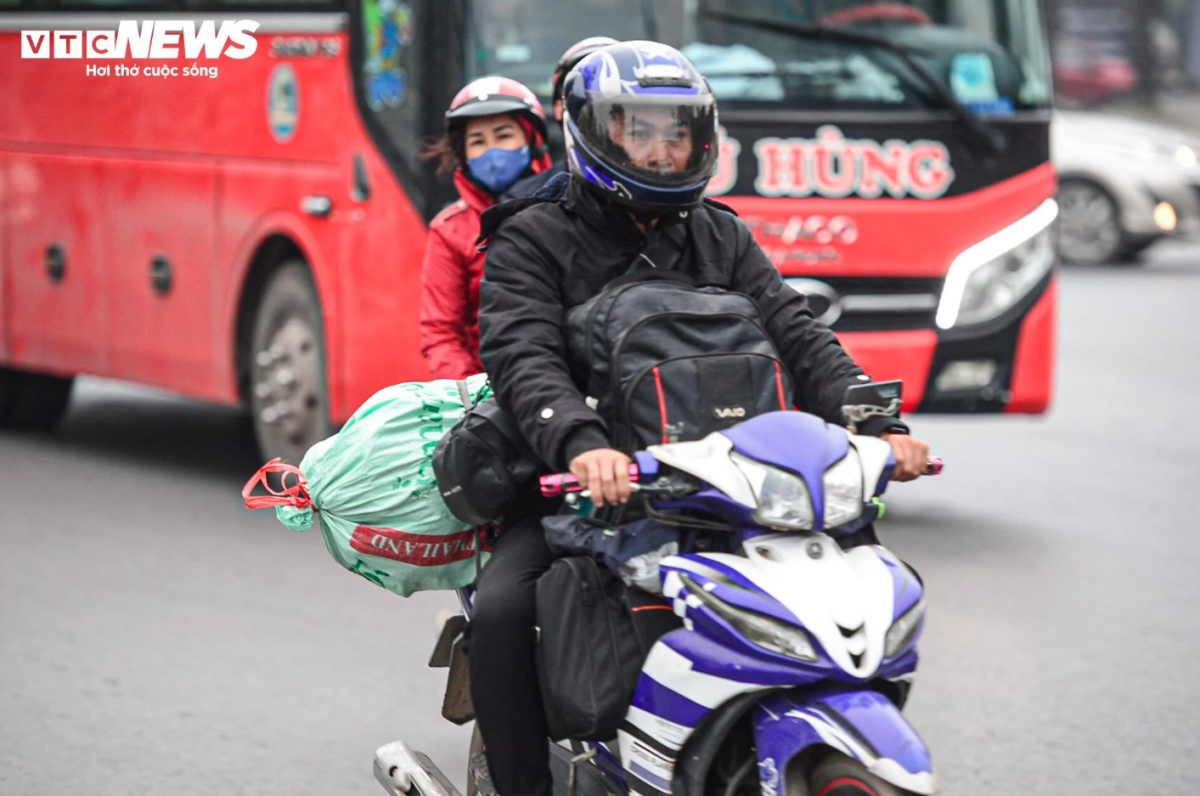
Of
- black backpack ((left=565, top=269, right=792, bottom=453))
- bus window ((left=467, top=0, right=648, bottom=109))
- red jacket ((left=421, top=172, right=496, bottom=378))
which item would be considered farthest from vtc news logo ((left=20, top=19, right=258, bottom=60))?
black backpack ((left=565, top=269, right=792, bottom=453))

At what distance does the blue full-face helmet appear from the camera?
3656 millimetres

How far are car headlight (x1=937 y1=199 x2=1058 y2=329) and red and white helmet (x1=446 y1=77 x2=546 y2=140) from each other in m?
3.11

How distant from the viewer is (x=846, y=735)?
317 cm

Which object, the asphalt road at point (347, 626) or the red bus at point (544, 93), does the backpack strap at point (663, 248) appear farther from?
the red bus at point (544, 93)

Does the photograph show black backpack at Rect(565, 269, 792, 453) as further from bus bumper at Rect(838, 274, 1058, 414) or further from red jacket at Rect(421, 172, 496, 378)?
bus bumper at Rect(838, 274, 1058, 414)

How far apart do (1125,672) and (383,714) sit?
2328mm

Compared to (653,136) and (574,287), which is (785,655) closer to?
(574,287)

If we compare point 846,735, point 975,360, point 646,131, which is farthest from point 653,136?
point 975,360

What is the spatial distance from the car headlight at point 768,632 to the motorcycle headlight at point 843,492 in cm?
20

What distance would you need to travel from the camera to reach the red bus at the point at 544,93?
7.87 meters

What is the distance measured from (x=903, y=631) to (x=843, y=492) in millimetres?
262

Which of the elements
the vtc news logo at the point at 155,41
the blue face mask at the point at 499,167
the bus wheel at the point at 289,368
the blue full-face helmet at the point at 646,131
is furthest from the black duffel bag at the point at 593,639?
the bus wheel at the point at 289,368

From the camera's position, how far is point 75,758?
16.6ft

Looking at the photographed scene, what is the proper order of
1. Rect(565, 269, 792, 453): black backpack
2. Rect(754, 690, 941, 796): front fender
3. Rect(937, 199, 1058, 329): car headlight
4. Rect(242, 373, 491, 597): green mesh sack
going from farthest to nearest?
Rect(937, 199, 1058, 329): car headlight → Rect(242, 373, 491, 597): green mesh sack → Rect(565, 269, 792, 453): black backpack → Rect(754, 690, 941, 796): front fender
